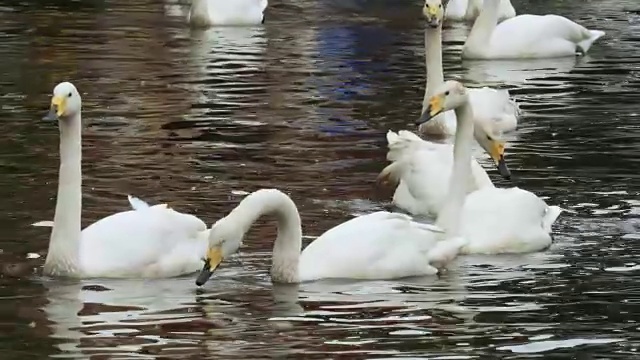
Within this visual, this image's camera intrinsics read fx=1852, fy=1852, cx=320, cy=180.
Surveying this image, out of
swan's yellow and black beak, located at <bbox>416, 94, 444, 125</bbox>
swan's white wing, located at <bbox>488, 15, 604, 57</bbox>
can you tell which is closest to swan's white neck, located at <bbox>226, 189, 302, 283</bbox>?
swan's yellow and black beak, located at <bbox>416, 94, 444, 125</bbox>

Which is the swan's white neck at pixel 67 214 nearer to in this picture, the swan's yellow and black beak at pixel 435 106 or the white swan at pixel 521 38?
the swan's yellow and black beak at pixel 435 106

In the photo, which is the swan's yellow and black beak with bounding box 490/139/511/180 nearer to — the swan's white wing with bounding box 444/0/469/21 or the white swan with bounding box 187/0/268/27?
the white swan with bounding box 187/0/268/27

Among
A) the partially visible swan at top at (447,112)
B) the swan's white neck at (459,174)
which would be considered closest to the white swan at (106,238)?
the swan's white neck at (459,174)

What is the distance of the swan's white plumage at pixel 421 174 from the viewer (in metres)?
12.9

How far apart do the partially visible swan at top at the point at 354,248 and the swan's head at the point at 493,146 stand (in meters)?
1.20

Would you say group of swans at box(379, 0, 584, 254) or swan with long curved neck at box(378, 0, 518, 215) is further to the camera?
swan with long curved neck at box(378, 0, 518, 215)

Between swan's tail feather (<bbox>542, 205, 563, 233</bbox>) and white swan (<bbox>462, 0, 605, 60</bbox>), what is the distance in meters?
9.55

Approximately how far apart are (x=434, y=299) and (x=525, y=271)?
0.99 metres

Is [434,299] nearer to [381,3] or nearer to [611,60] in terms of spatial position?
[611,60]

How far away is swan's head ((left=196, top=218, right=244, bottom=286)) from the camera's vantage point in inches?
401

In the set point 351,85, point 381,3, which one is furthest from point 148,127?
point 381,3

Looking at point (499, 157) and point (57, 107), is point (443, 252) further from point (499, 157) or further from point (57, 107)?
point (57, 107)

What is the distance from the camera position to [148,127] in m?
16.7

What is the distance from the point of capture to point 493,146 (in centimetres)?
1252
